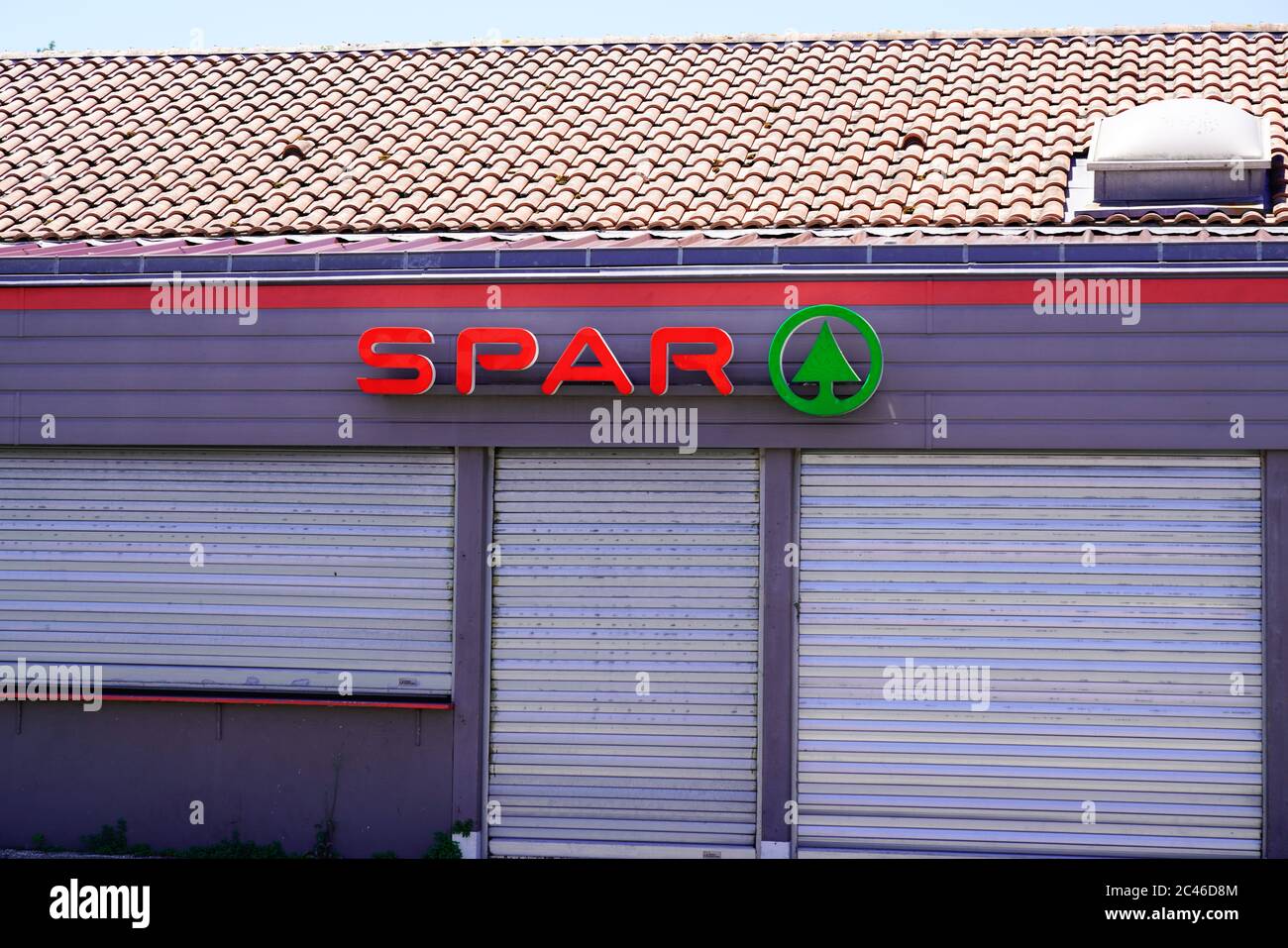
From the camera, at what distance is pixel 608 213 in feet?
37.5

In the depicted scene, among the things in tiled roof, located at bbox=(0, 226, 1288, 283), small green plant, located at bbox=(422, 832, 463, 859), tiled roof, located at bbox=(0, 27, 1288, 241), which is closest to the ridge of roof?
tiled roof, located at bbox=(0, 27, 1288, 241)

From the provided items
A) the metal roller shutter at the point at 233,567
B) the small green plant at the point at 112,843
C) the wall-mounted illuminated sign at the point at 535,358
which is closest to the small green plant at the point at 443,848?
the metal roller shutter at the point at 233,567

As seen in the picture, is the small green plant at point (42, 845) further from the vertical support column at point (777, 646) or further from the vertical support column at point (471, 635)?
the vertical support column at point (777, 646)

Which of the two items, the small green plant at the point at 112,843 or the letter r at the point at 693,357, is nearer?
the letter r at the point at 693,357

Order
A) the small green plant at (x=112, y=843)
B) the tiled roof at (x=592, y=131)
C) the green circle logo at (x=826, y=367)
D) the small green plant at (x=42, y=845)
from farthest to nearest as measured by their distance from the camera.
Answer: the tiled roof at (x=592, y=131), the small green plant at (x=42, y=845), the small green plant at (x=112, y=843), the green circle logo at (x=826, y=367)

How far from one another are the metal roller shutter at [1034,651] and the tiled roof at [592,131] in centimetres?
225

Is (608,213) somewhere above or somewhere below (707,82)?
below

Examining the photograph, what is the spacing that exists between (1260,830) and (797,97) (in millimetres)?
8013

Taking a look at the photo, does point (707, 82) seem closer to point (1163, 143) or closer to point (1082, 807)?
point (1163, 143)

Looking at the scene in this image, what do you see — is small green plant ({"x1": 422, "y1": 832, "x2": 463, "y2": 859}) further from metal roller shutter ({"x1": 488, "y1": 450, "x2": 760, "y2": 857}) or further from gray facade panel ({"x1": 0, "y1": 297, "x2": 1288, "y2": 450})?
gray facade panel ({"x1": 0, "y1": 297, "x2": 1288, "y2": 450})

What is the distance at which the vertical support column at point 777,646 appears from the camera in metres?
9.85

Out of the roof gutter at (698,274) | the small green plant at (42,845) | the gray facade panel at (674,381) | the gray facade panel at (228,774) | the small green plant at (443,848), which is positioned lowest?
the small green plant at (42,845)

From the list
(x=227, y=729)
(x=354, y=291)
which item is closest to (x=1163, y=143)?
(x=354, y=291)

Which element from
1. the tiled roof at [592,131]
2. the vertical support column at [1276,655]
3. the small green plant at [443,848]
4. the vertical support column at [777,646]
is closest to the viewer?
the vertical support column at [1276,655]
